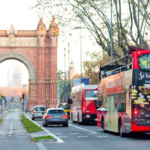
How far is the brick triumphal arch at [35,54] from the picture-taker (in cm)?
8581

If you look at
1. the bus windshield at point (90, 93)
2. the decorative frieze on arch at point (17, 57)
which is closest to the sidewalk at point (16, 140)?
the bus windshield at point (90, 93)

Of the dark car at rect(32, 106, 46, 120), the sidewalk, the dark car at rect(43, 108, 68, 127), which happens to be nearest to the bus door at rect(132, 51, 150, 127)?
the sidewalk

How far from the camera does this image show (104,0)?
3241 cm

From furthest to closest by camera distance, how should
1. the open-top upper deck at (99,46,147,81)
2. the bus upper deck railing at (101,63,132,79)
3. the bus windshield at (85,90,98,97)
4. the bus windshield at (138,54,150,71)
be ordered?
the bus windshield at (85,90,98,97) < the bus upper deck railing at (101,63,132,79) < the open-top upper deck at (99,46,147,81) < the bus windshield at (138,54,150,71)

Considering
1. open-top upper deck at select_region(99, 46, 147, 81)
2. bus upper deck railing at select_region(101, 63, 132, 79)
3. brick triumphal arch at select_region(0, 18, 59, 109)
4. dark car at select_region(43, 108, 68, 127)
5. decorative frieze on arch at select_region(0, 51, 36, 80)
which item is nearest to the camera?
open-top upper deck at select_region(99, 46, 147, 81)

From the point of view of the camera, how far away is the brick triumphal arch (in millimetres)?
85812

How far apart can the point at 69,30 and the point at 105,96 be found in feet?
44.1

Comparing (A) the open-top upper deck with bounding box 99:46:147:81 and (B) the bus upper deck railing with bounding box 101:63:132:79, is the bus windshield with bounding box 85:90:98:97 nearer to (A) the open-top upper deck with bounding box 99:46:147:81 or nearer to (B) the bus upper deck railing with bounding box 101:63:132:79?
(A) the open-top upper deck with bounding box 99:46:147:81

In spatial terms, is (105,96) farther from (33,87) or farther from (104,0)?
(33,87)

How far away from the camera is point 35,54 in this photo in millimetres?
86625

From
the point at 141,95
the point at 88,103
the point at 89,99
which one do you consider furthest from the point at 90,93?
the point at 141,95

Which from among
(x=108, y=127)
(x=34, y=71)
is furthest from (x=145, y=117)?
(x=34, y=71)

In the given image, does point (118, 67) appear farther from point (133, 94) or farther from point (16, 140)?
point (16, 140)

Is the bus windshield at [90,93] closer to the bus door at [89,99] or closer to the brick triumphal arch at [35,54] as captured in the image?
the bus door at [89,99]
